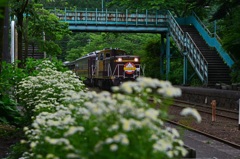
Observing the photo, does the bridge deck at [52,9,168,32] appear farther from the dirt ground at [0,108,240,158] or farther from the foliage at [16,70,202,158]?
the foliage at [16,70,202,158]

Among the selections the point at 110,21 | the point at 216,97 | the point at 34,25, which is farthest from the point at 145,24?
the point at 34,25

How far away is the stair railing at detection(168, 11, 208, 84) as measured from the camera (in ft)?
105

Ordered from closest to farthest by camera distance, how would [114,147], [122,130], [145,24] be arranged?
[114,147], [122,130], [145,24]

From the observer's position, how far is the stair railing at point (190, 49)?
105 ft

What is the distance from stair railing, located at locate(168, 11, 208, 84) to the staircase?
65 cm

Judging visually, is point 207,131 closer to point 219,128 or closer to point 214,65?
point 219,128

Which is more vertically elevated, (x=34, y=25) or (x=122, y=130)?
(x=34, y=25)

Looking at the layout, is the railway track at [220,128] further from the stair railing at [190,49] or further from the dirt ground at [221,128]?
the stair railing at [190,49]

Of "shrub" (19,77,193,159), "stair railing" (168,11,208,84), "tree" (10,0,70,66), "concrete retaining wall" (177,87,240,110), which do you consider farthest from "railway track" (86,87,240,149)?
"stair railing" (168,11,208,84)

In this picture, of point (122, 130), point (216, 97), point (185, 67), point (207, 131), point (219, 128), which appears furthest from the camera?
point (185, 67)

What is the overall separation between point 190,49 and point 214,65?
2.01 metres

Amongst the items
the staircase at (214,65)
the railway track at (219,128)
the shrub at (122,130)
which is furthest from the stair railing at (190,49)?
the shrub at (122,130)

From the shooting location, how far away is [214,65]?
3334cm

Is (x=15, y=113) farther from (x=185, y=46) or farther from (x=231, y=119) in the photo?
(x=185, y=46)
